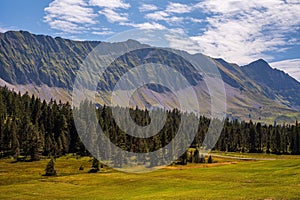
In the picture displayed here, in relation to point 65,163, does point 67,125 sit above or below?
above

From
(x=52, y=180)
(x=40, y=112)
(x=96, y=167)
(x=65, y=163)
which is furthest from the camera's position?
(x=40, y=112)

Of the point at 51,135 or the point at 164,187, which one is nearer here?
the point at 164,187

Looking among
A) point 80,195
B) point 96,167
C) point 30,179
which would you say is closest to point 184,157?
point 96,167

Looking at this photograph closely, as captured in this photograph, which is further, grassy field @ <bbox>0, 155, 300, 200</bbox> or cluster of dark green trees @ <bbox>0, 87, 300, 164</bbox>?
cluster of dark green trees @ <bbox>0, 87, 300, 164</bbox>

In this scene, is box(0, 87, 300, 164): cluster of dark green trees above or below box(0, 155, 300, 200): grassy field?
above

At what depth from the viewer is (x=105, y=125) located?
525 ft

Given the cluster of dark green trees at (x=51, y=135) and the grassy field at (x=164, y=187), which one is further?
the cluster of dark green trees at (x=51, y=135)

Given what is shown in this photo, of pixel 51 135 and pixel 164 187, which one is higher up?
pixel 51 135

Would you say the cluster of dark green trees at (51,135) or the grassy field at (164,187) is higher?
the cluster of dark green trees at (51,135)

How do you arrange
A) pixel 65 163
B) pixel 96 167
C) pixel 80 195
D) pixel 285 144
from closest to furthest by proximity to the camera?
pixel 80 195, pixel 96 167, pixel 65 163, pixel 285 144

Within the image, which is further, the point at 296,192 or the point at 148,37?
the point at 148,37

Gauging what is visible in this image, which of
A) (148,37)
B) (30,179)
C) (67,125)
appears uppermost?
(148,37)

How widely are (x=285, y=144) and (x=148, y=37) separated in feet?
531

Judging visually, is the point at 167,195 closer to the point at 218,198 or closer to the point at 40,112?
the point at 218,198
